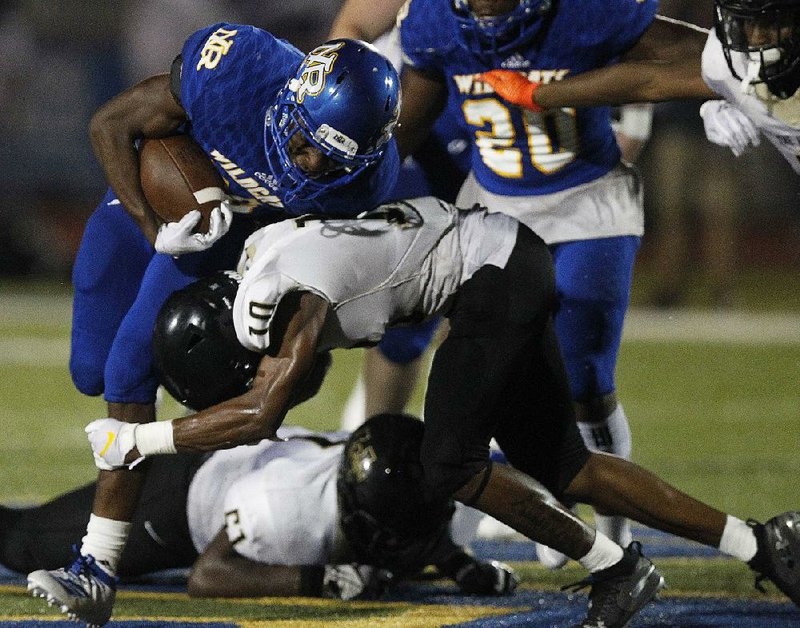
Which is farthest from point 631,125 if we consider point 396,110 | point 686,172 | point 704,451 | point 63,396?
point 686,172

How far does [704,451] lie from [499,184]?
207cm

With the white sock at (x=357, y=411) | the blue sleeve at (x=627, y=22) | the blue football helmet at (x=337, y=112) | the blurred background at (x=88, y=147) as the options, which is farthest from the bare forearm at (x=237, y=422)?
the blurred background at (x=88, y=147)

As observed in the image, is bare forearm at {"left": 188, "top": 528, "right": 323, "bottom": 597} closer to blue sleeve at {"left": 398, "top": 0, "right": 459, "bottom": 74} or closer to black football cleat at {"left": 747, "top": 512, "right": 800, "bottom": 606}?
black football cleat at {"left": 747, "top": 512, "right": 800, "bottom": 606}

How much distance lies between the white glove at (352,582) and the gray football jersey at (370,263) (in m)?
0.61

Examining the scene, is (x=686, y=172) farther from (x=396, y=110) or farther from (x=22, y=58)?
(x=396, y=110)

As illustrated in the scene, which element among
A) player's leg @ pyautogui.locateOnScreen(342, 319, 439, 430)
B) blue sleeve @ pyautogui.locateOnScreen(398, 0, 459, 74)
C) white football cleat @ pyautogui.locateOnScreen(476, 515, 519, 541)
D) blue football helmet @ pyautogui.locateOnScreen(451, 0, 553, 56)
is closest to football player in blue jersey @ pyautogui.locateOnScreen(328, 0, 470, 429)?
player's leg @ pyautogui.locateOnScreen(342, 319, 439, 430)

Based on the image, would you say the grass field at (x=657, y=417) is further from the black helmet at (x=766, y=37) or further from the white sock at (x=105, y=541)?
the black helmet at (x=766, y=37)

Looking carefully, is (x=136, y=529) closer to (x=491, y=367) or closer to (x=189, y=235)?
(x=189, y=235)

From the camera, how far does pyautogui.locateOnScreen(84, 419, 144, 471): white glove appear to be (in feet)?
9.23

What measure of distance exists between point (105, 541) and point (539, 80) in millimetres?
1506

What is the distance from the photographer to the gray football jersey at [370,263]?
8.98ft

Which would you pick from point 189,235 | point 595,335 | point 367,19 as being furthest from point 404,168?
point 189,235

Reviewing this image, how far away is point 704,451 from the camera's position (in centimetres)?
536

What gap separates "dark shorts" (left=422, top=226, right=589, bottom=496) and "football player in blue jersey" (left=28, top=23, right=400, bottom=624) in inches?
13.4
